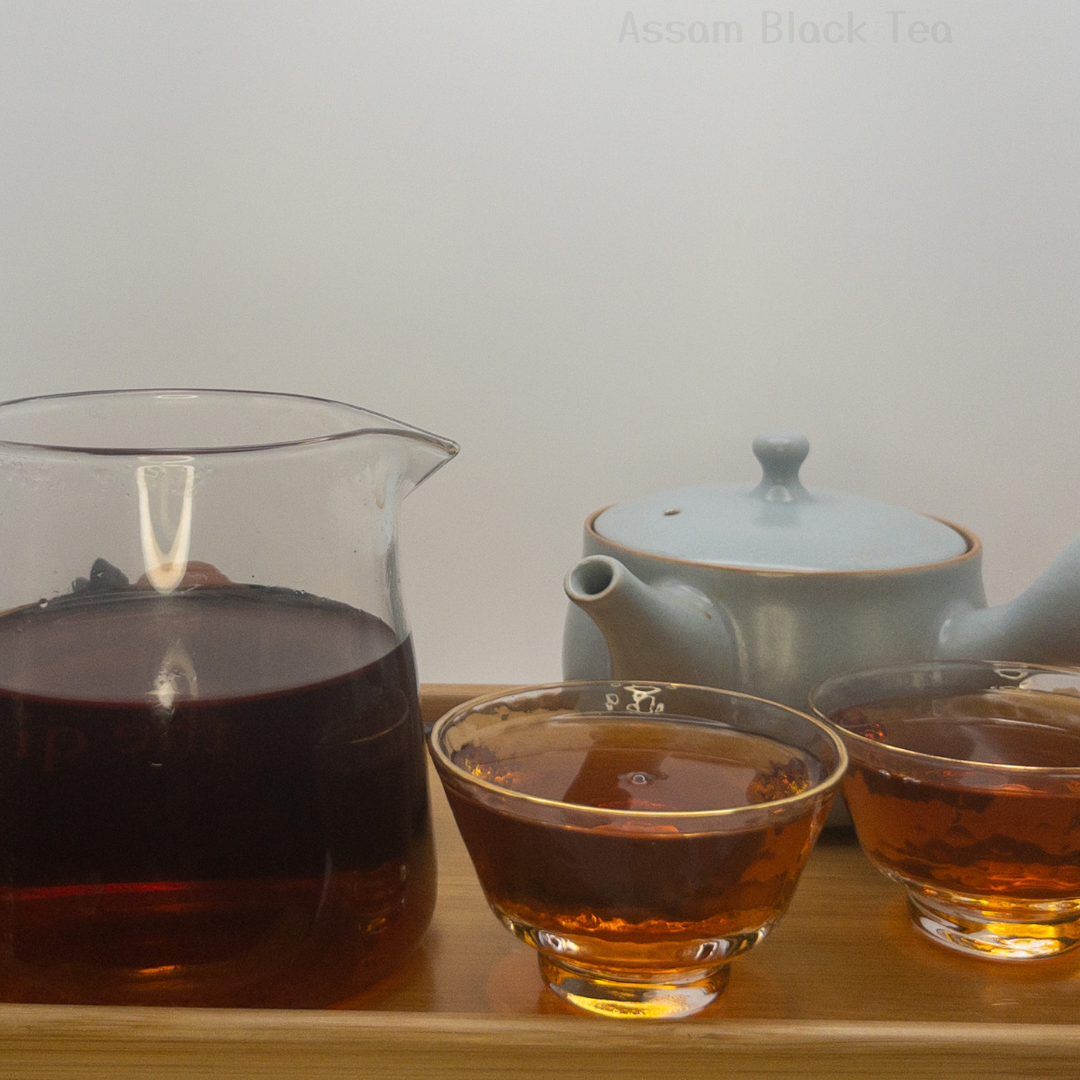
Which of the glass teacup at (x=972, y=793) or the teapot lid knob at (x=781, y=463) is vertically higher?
the teapot lid knob at (x=781, y=463)

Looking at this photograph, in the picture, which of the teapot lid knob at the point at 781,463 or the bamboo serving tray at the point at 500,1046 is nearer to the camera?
the bamboo serving tray at the point at 500,1046

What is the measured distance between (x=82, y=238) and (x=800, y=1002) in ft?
2.40

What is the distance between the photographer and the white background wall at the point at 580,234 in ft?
2.52

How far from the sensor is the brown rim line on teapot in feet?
1.24

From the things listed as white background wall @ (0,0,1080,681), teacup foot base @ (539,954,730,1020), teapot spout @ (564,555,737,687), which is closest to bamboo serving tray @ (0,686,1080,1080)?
teacup foot base @ (539,954,730,1020)

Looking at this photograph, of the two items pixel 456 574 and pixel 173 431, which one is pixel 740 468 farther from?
pixel 173 431

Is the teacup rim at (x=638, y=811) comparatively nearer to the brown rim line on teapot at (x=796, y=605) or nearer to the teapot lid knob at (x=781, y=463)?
the brown rim line on teapot at (x=796, y=605)

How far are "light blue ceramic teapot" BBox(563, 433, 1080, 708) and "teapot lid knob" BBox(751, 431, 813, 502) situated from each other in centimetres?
3

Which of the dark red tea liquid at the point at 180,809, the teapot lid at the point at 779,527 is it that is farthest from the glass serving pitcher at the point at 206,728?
the teapot lid at the point at 779,527

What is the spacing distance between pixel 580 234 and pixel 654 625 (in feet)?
1.61

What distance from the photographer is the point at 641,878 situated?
26 centimetres

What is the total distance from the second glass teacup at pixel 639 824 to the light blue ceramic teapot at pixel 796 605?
4 centimetres

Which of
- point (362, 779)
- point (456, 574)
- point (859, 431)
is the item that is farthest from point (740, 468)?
point (362, 779)

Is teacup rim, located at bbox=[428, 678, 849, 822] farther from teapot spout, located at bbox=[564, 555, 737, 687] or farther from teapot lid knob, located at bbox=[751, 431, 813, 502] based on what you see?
teapot lid knob, located at bbox=[751, 431, 813, 502]
